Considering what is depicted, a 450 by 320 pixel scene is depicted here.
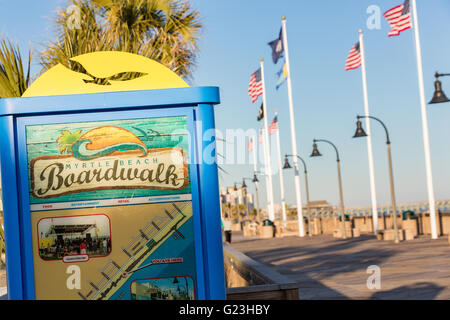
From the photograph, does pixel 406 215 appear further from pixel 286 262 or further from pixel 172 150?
pixel 172 150

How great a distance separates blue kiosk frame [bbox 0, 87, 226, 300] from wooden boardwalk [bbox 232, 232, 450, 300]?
843 cm

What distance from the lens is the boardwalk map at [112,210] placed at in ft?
11.6

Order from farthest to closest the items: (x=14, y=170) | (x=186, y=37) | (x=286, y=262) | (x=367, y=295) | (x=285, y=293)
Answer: (x=286, y=262) < (x=186, y=37) < (x=367, y=295) < (x=285, y=293) < (x=14, y=170)

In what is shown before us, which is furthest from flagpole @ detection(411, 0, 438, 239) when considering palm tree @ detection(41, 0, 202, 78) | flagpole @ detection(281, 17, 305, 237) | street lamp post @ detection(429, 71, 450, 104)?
palm tree @ detection(41, 0, 202, 78)

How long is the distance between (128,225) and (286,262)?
61.7 ft

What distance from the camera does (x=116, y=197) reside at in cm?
355

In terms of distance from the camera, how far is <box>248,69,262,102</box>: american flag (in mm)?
40281

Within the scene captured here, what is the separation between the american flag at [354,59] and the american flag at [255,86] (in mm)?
7720

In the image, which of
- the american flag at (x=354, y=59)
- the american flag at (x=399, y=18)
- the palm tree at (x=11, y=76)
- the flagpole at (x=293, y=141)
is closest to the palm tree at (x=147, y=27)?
the palm tree at (x=11, y=76)

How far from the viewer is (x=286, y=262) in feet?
71.8

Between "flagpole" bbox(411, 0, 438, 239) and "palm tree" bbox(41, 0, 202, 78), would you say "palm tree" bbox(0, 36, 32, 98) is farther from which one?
"flagpole" bbox(411, 0, 438, 239)

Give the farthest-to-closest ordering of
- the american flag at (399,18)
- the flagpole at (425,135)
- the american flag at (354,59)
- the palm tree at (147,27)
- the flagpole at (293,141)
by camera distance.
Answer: the flagpole at (293,141)
the american flag at (354,59)
the flagpole at (425,135)
the american flag at (399,18)
the palm tree at (147,27)

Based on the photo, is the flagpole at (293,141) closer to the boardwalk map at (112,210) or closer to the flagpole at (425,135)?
the flagpole at (425,135)

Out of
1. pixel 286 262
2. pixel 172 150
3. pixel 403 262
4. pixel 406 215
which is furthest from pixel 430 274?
pixel 406 215
